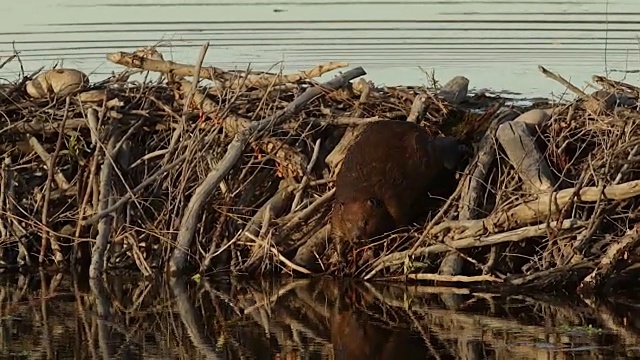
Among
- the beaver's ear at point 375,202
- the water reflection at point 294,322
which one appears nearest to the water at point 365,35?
the beaver's ear at point 375,202

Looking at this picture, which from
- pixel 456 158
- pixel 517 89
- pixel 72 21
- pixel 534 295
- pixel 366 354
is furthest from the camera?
pixel 72 21

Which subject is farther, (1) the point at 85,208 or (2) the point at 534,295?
(1) the point at 85,208

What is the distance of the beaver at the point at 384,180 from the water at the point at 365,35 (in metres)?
4.71

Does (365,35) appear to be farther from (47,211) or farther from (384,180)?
(384,180)

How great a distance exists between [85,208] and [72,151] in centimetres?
55

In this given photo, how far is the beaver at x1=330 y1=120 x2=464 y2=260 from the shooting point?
42.4ft

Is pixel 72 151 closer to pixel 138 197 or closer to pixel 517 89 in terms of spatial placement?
pixel 138 197

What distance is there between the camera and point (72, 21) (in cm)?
2683

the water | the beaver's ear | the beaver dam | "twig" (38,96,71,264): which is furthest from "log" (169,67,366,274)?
the water

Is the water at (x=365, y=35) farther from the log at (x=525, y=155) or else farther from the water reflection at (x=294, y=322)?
the water reflection at (x=294, y=322)

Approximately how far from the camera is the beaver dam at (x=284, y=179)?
1245 cm

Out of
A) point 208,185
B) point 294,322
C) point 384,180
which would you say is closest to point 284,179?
A: point 208,185

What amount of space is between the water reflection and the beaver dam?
1.20 ft

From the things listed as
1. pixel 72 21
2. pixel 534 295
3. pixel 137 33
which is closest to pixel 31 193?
pixel 534 295
